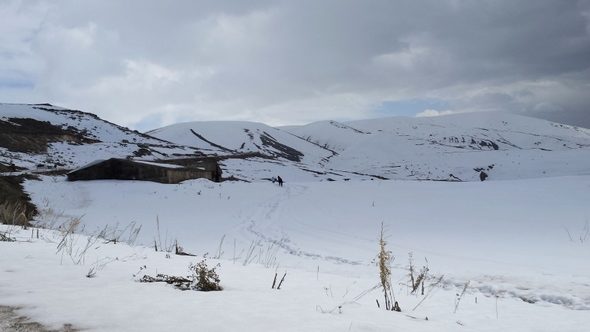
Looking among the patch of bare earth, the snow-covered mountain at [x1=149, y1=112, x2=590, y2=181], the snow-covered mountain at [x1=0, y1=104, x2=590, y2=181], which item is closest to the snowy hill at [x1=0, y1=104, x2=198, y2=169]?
the snow-covered mountain at [x1=0, y1=104, x2=590, y2=181]

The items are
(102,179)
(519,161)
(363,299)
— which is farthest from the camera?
(519,161)

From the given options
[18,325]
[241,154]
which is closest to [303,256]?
[18,325]

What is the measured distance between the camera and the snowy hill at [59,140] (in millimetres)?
51656

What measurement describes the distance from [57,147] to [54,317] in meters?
66.8

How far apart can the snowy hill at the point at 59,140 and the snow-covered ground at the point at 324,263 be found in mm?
34375

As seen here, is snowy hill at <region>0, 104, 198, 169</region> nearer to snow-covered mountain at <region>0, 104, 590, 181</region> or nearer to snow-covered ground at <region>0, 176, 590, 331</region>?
snow-covered mountain at <region>0, 104, 590, 181</region>

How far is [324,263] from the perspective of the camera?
358 inches

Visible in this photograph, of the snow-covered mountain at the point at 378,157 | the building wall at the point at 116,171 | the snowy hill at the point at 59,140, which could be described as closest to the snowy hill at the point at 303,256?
the building wall at the point at 116,171

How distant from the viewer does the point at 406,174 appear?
91875mm

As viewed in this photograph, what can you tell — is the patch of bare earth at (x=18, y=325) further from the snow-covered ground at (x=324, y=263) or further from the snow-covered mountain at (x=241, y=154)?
the snow-covered mountain at (x=241, y=154)

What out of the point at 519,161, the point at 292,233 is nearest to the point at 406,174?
the point at 519,161

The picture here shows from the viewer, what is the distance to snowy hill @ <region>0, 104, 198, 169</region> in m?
51.7

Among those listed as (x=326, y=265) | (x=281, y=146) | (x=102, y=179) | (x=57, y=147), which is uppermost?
(x=281, y=146)

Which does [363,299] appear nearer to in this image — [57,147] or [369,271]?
[369,271]
